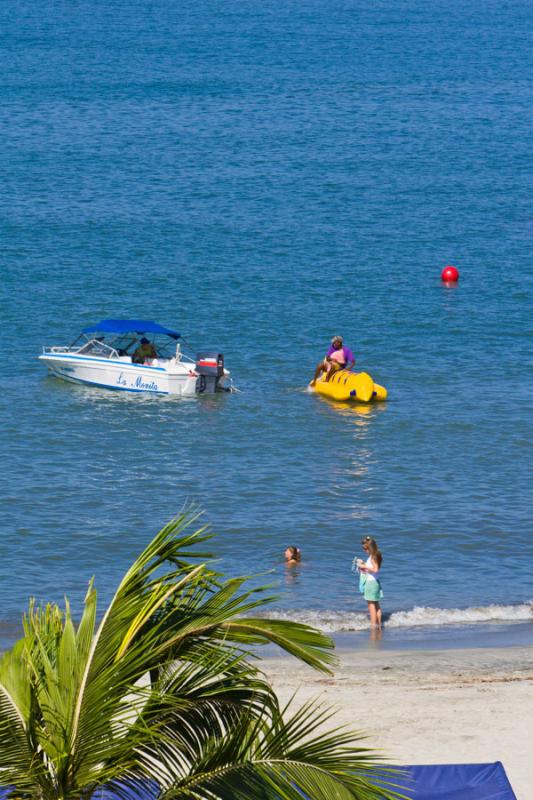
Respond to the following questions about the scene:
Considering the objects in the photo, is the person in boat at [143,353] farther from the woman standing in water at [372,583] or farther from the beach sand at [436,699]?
the beach sand at [436,699]

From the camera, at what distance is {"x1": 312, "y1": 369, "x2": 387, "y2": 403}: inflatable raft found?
31.0 meters

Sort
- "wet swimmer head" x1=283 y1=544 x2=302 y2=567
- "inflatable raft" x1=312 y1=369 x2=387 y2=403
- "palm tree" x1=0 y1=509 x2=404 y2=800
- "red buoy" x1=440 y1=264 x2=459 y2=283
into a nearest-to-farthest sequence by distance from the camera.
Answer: "palm tree" x1=0 y1=509 x2=404 y2=800 → "wet swimmer head" x1=283 y1=544 x2=302 y2=567 → "inflatable raft" x1=312 y1=369 x2=387 y2=403 → "red buoy" x1=440 y1=264 x2=459 y2=283

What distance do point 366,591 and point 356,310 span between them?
72.3 ft


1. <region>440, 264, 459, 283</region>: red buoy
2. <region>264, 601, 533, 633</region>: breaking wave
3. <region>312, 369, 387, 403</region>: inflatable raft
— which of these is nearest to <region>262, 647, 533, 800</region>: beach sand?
<region>264, 601, 533, 633</region>: breaking wave

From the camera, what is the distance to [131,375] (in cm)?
3173

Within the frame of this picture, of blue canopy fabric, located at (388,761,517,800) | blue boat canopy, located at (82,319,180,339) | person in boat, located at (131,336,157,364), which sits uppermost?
blue boat canopy, located at (82,319,180,339)

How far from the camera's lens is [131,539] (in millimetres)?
23250

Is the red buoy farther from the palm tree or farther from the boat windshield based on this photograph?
the palm tree

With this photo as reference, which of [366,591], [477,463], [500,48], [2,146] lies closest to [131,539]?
[366,591]

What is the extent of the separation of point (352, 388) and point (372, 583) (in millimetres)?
12280

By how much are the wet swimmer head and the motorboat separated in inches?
403

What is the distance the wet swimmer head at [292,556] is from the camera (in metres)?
21.6

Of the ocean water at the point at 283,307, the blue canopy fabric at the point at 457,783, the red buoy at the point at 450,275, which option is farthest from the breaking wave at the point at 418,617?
the red buoy at the point at 450,275

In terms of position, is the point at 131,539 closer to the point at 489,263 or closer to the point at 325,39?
the point at 489,263
